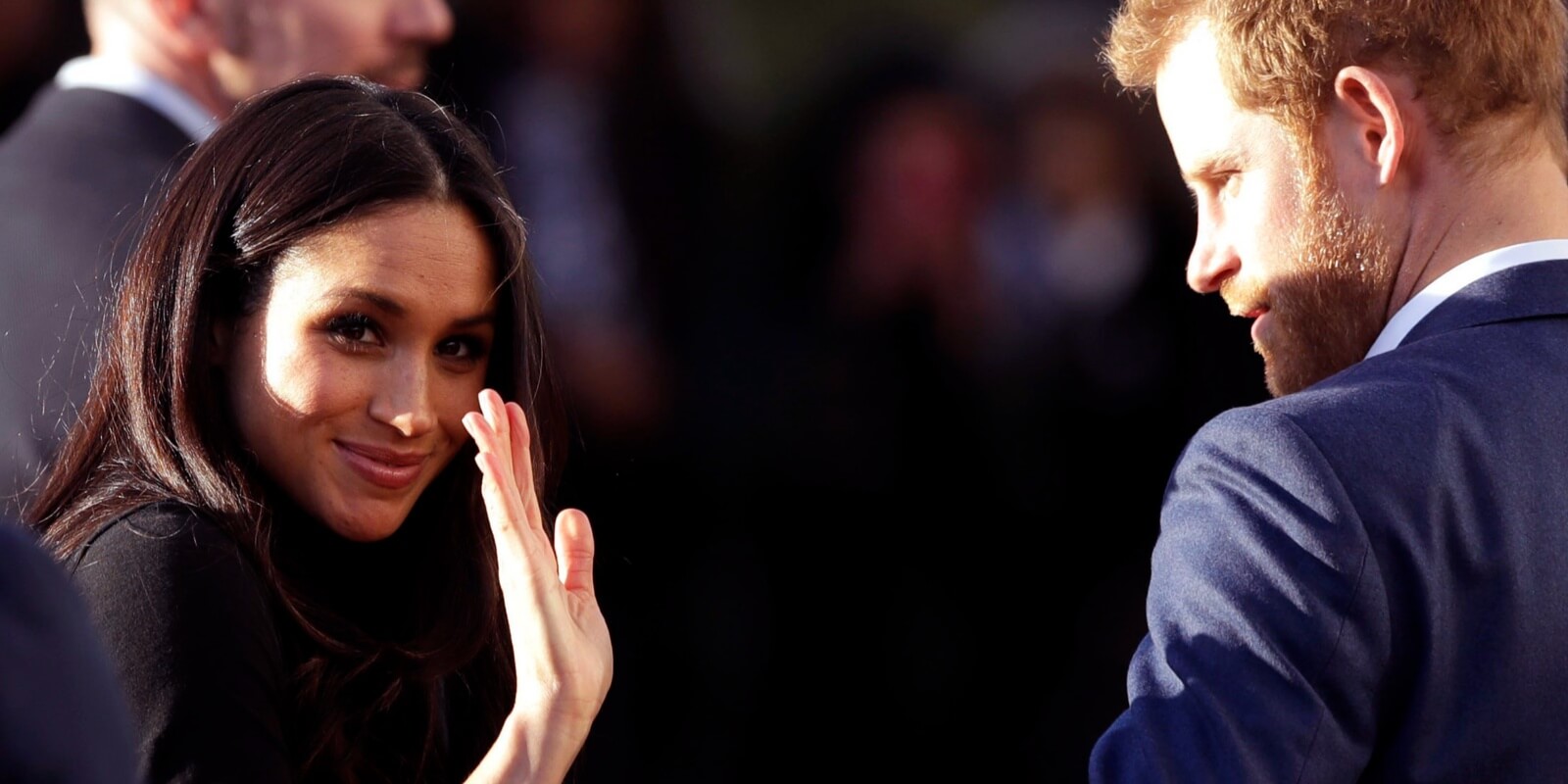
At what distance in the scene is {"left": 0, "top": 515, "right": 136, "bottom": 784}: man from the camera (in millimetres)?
1127

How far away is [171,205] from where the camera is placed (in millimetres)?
2264

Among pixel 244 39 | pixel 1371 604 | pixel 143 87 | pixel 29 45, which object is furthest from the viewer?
pixel 29 45

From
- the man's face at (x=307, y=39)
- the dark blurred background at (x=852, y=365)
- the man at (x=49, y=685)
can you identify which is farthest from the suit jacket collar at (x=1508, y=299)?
the dark blurred background at (x=852, y=365)

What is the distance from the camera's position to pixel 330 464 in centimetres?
228

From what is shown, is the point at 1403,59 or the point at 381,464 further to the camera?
the point at 381,464

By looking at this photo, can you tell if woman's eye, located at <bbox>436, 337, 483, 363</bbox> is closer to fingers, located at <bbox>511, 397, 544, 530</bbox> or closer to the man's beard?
fingers, located at <bbox>511, 397, 544, 530</bbox>

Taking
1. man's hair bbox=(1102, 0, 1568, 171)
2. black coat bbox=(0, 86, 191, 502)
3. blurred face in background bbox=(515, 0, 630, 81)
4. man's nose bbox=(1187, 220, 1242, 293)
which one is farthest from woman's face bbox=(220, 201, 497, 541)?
blurred face in background bbox=(515, 0, 630, 81)

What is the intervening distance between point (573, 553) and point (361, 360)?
15.0 inches

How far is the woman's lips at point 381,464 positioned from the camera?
2281 mm

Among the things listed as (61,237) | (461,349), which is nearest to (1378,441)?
(461,349)

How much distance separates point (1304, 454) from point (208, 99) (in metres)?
2.43

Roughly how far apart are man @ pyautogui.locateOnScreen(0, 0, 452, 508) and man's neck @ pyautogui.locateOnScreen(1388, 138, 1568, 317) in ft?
6.24

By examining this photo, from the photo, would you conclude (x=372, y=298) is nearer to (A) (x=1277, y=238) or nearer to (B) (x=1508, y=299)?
(A) (x=1277, y=238)

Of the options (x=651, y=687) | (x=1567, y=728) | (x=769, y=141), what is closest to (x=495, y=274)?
(x=1567, y=728)
